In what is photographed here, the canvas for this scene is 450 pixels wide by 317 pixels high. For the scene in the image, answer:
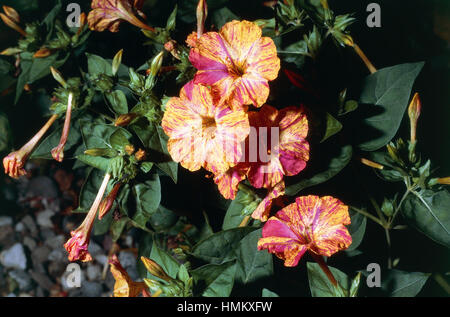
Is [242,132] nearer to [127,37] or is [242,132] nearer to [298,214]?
[298,214]

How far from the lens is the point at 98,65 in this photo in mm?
1231

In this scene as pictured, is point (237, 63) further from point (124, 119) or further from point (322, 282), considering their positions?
point (322, 282)

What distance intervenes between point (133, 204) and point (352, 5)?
89 centimetres

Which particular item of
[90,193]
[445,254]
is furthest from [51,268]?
[445,254]

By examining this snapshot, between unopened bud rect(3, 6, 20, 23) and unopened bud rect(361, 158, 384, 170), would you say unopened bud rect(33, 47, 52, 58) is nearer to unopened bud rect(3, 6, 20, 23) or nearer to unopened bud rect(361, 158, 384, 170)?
unopened bud rect(3, 6, 20, 23)

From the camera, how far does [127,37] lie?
4.50ft

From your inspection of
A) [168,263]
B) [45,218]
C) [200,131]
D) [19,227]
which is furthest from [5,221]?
[200,131]

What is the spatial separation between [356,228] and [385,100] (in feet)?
1.24

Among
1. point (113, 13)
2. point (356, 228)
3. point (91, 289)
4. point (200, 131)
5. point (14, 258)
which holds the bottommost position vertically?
point (91, 289)

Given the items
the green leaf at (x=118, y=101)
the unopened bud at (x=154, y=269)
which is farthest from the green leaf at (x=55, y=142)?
the unopened bud at (x=154, y=269)

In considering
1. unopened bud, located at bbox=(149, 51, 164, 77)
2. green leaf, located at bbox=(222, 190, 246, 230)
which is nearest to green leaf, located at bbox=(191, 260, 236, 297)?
green leaf, located at bbox=(222, 190, 246, 230)

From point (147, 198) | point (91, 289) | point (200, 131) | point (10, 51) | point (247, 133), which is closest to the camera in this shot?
point (247, 133)

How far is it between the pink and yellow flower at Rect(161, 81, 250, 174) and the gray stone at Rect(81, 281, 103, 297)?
1.04m

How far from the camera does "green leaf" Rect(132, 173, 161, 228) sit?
3.76 ft
